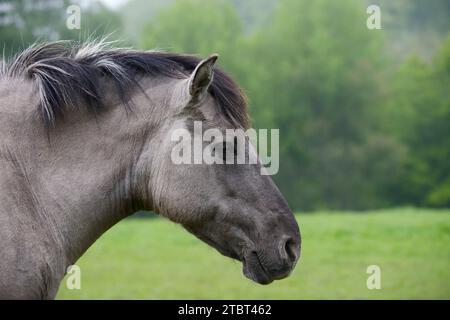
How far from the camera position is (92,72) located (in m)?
4.35

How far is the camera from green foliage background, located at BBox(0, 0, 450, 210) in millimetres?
50656

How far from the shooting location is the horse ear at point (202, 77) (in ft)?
13.6

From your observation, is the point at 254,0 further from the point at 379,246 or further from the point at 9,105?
the point at 9,105

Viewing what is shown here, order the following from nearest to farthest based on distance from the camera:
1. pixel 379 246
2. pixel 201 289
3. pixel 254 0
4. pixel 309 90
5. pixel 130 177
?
pixel 130 177 → pixel 201 289 → pixel 379 246 → pixel 309 90 → pixel 254 0

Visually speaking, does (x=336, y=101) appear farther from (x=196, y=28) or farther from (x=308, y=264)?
(x=308, y=264)

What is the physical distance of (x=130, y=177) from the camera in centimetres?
429

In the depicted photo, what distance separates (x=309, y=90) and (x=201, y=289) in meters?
43.5

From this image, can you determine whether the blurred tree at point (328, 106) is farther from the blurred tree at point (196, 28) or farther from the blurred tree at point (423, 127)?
the blurred tree at point (196, 28)

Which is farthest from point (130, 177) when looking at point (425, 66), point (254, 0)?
point (254, 0)

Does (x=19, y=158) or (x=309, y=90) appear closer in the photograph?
(x=19, y=158)

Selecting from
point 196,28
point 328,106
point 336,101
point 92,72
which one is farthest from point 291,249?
point 328,106

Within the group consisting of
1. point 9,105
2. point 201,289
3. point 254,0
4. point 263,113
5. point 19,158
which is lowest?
point 201,289

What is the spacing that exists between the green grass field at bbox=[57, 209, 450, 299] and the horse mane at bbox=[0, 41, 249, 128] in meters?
2.92

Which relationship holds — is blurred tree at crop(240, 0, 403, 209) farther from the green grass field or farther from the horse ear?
the horse ear
